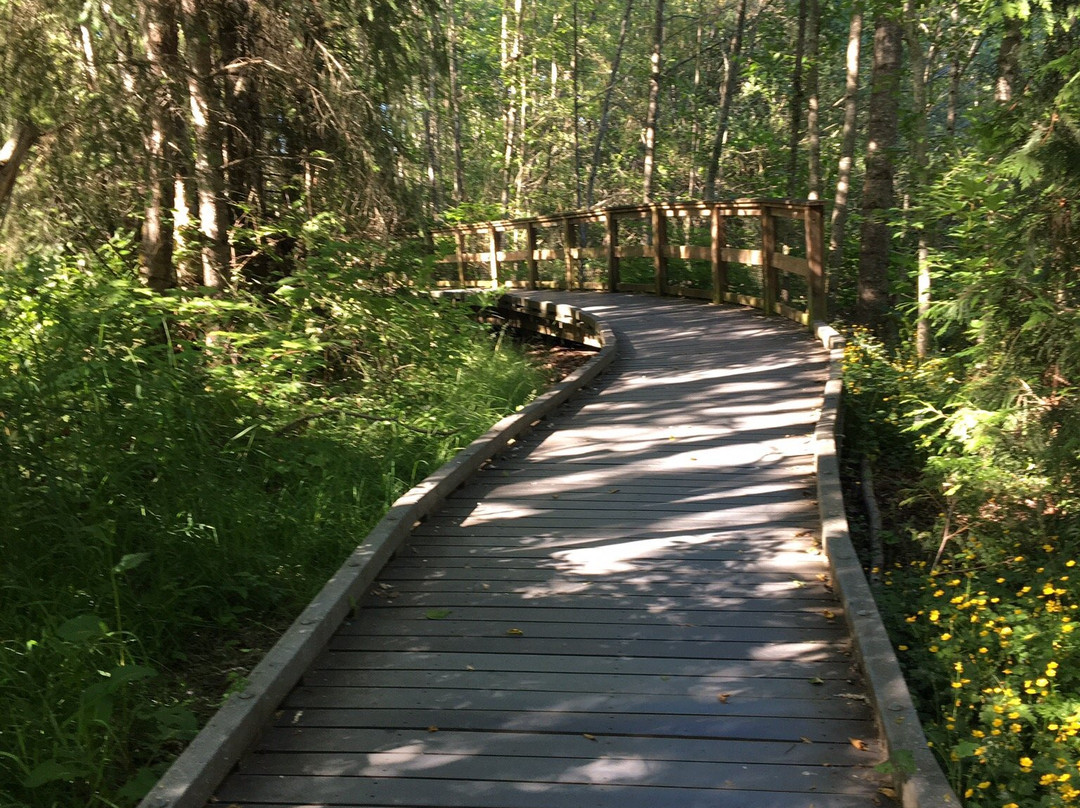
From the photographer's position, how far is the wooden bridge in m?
3.07

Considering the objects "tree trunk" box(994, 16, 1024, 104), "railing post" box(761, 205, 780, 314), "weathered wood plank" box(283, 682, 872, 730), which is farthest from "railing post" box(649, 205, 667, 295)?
"weathered wood plank" box(283, 682, 872, 730)

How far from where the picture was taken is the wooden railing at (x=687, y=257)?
11.0m

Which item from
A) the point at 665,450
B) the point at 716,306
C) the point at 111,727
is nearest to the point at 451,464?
the point at 665,450

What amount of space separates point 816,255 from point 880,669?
7592 millimetres

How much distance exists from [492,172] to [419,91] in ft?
92.6

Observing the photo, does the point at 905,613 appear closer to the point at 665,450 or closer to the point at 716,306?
the point at 665,450

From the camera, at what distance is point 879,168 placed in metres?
12.1

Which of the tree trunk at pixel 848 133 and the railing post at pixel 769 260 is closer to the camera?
the railing post at pixel 769 260

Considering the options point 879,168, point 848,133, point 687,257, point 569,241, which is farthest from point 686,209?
point 848,133

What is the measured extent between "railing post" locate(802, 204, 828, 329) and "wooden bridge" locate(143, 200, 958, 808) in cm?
425

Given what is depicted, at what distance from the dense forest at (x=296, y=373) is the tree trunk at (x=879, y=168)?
4 centimetres

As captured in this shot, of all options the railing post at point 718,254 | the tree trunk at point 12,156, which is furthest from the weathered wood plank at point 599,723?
the railing post at point 718,254

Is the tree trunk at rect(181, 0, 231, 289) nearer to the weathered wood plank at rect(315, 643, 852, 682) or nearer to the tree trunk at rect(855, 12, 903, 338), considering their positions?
Answer: the weathered wood plank at rect(315, 643, 852, 682)

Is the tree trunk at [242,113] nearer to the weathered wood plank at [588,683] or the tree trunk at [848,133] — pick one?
the weathered wood plank at [588,683]
